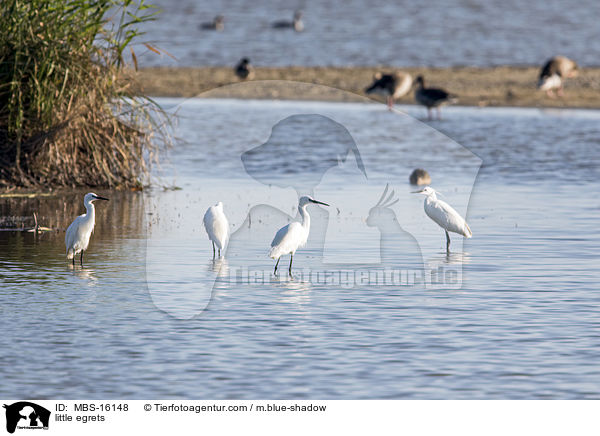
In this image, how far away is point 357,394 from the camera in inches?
307

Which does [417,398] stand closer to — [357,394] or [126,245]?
[357,394]

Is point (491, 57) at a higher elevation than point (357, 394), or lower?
higher

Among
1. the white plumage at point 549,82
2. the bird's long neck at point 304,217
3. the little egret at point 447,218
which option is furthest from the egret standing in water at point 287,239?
the white plumage at point 549,82

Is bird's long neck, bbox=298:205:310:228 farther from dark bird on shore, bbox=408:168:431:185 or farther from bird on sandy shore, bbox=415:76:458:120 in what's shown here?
bird on sandy shore, bbox=415:76:458:120

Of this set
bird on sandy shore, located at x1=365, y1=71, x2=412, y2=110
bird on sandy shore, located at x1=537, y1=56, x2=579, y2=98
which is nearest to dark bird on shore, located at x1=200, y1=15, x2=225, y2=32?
bird on sandy shore, located at x1=537, y1=56, x2=579, y2=98

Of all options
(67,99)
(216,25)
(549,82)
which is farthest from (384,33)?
(67,99)

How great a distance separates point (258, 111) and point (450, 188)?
1360 cm

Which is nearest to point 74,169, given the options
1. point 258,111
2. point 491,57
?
point 258,111

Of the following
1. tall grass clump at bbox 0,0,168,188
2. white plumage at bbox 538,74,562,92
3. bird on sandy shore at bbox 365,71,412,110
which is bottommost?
tall grass clump at bbox 0,0,168,188

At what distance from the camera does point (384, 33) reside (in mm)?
63906

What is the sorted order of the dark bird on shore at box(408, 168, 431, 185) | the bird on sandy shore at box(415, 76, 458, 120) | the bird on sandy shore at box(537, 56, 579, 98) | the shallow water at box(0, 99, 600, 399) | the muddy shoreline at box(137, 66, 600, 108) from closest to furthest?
the shallow water at box(0, 99, 600, 399) < the dark bird on shore at box(408, 168, 431, 185) < the bird on sandy shore at box(415, 76, 458, 120) < the muddy shoreline at box(137, 66, 600, 108) < the bird on sandy shore at box(537, 56, 579, 98)

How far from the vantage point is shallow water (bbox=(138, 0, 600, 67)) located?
171ft

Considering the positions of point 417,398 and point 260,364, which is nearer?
point 417,398

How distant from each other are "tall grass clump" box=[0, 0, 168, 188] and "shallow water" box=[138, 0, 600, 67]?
25.2 meters
